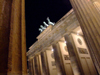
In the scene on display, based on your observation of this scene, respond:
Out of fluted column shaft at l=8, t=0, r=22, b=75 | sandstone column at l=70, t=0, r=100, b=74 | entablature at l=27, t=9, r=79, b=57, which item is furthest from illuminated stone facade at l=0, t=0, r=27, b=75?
entablature at l=27, t=9, r=79, b=57

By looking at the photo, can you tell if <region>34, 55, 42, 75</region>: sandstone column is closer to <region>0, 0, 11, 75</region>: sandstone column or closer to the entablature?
the entablature

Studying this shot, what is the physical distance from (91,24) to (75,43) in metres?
8.01

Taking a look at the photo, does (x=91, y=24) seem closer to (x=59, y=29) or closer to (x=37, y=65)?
(x=59, y=29)

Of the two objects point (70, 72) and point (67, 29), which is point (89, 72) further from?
point (67, 29)

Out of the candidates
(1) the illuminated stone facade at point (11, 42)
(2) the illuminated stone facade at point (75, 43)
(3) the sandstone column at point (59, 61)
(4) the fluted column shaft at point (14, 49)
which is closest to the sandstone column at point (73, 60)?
(2) the illuminated stone facade at point (75, 43)

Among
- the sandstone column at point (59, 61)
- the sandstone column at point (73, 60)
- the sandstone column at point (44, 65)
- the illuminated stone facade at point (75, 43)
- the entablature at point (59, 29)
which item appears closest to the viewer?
the illuminated stone facade at point (75, 43)

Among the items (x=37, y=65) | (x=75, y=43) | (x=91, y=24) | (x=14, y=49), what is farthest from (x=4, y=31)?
(x=37, y=65)

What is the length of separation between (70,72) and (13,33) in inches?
610

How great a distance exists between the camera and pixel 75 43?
1370 centimetres

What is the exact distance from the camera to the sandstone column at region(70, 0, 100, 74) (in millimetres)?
5535

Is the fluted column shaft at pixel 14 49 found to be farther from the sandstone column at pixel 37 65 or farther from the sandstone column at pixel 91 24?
the sandstone column at pixel 37 65

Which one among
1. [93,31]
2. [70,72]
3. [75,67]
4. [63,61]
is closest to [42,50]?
[63,61]

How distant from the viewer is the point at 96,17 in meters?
6.07

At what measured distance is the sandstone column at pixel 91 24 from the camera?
18.2 ft
